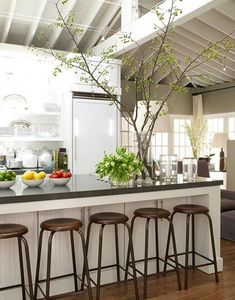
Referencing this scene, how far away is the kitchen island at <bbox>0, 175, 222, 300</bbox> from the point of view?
2742 mm

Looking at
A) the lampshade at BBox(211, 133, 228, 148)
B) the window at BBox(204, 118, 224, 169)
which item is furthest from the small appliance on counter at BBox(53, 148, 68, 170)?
the window at BBox(204, 118, 224, 169)

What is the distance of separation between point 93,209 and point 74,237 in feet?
1.00

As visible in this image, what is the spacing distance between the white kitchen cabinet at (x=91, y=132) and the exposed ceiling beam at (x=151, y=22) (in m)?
1.02

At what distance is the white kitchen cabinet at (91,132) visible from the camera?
→ 220 inches

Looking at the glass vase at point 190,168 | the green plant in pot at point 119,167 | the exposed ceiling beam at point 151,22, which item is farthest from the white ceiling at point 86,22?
the green plant in pot at point 119,167

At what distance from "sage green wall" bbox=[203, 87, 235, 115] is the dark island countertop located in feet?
17.9

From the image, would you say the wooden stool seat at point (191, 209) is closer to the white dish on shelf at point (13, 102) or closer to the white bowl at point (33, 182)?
the white bowl at point (33, 182)

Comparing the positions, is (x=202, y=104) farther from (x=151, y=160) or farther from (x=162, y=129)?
(x=151, y=160)

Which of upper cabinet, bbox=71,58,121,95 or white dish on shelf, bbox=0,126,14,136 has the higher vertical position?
upper cabinet, bbox=71,58,121,95

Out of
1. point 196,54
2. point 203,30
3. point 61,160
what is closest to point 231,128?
point 196,54

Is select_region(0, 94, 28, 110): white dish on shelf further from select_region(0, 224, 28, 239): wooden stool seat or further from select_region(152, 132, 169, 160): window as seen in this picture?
select_region(152, 132, 169, 160): window

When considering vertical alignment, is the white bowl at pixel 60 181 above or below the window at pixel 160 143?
below

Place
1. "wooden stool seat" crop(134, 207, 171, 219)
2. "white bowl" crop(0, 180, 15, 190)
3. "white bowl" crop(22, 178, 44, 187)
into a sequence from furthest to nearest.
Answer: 1. "wooden stool seat" crop(134, 207, 171, 219)
2. "white bowl" crop(22, 178, 44, 187)
3. "white bowl" crop(0, 180, 15, 190)

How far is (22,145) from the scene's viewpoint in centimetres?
580
